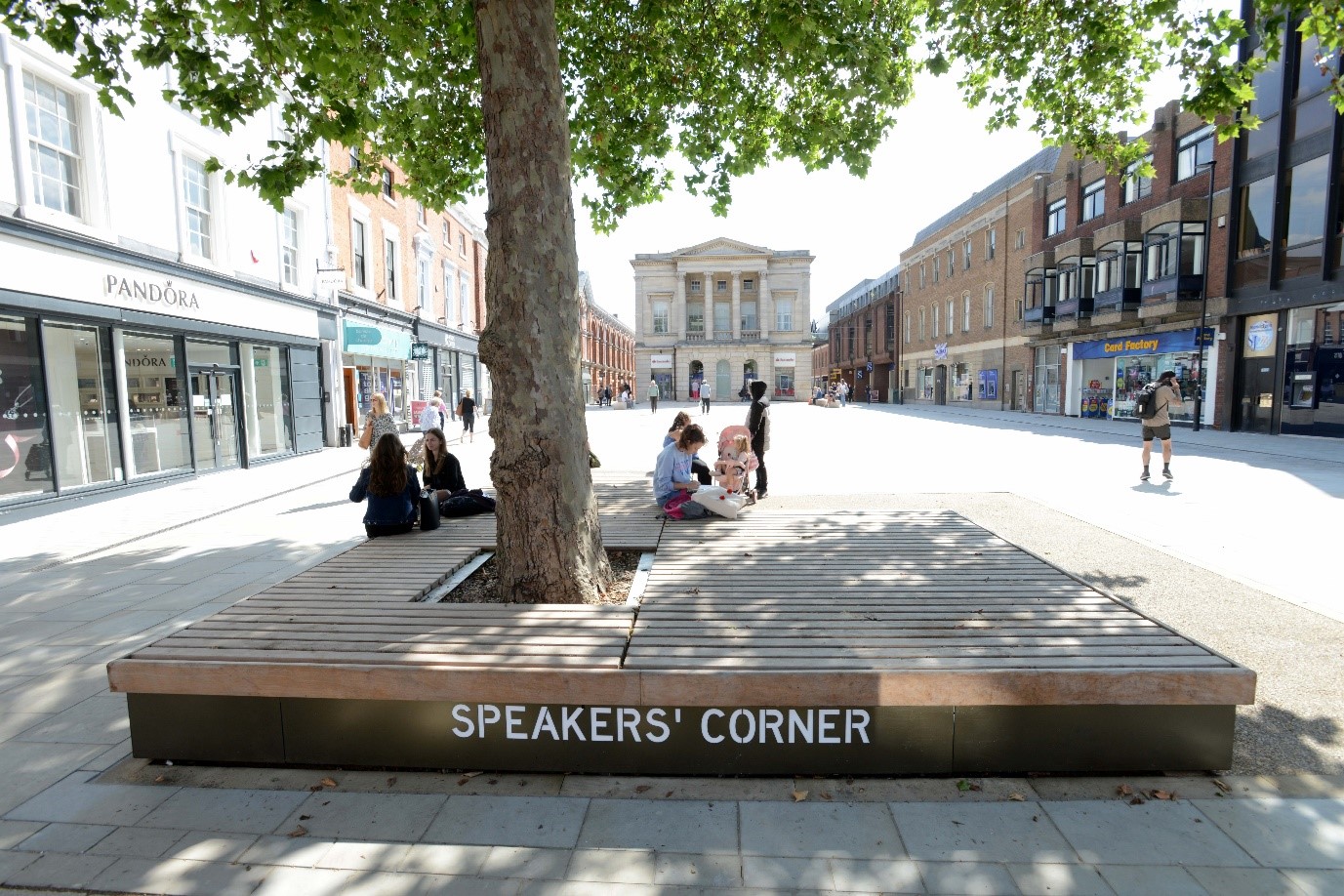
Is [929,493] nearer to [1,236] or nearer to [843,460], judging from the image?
[843,460]

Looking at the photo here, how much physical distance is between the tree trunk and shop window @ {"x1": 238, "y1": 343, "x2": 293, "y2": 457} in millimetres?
14031

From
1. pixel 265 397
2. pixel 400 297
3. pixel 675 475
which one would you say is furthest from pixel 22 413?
pixel 400 297

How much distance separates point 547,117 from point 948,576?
355 cm

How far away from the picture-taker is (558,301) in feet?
13.1

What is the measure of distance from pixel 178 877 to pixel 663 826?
68.9 inches

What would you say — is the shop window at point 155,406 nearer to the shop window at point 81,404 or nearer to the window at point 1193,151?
the shop window at point 81,404

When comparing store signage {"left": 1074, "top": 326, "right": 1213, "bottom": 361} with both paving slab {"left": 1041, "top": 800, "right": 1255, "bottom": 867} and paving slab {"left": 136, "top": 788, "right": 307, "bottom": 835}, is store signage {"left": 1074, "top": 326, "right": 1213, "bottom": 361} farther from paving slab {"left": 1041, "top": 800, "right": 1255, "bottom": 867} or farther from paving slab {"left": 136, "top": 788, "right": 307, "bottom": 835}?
paving slab {"left": 136, "top": 788, "right": 307, "bottom": 835}

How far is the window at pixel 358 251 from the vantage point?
20.6 metres

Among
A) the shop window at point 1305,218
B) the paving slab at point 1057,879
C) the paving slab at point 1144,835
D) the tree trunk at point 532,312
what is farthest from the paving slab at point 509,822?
the shop window at point 1305,218

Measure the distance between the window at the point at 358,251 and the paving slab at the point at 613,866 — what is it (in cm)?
2099

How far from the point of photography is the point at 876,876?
2.47 m

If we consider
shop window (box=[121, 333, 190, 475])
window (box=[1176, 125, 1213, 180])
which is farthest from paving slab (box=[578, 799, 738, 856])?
window (box=[1176, 125, 1213, 180])

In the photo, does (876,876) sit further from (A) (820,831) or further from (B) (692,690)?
(B) (692,690)

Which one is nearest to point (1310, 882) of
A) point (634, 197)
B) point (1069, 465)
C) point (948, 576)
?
point (948, 576)
